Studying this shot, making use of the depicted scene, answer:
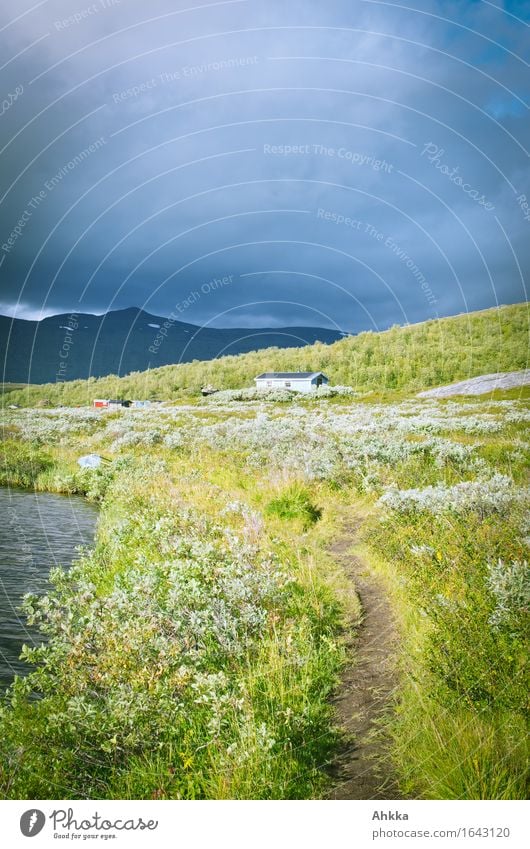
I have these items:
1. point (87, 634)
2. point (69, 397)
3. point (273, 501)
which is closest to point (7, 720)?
point (87, 634)

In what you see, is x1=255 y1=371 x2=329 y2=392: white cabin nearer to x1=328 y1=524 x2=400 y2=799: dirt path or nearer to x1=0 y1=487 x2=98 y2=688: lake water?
x1=0 y1=487 x2=98 y2=688: lake water

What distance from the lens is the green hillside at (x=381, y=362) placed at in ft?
226

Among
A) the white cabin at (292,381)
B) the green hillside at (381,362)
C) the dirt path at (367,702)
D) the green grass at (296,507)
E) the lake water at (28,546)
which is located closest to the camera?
the dirt path at (367,702)

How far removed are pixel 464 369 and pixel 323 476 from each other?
67.1 meters

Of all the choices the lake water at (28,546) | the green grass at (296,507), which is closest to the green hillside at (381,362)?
the green grass at (296,507)

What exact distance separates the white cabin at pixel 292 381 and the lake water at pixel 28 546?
220 ft

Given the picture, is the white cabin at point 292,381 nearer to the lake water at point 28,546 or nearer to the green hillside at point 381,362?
the green hillside at point 381,362

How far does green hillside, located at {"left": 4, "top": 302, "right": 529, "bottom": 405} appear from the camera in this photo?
68.8 metres

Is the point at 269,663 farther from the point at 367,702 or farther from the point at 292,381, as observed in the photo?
the point at 292,381

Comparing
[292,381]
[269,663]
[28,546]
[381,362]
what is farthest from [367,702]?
[381,362]

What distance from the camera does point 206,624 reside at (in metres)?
6.03

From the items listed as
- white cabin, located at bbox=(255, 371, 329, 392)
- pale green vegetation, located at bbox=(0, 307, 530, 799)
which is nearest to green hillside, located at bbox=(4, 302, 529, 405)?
white cabin, located at bbox=(255, 371, 329, 392)
